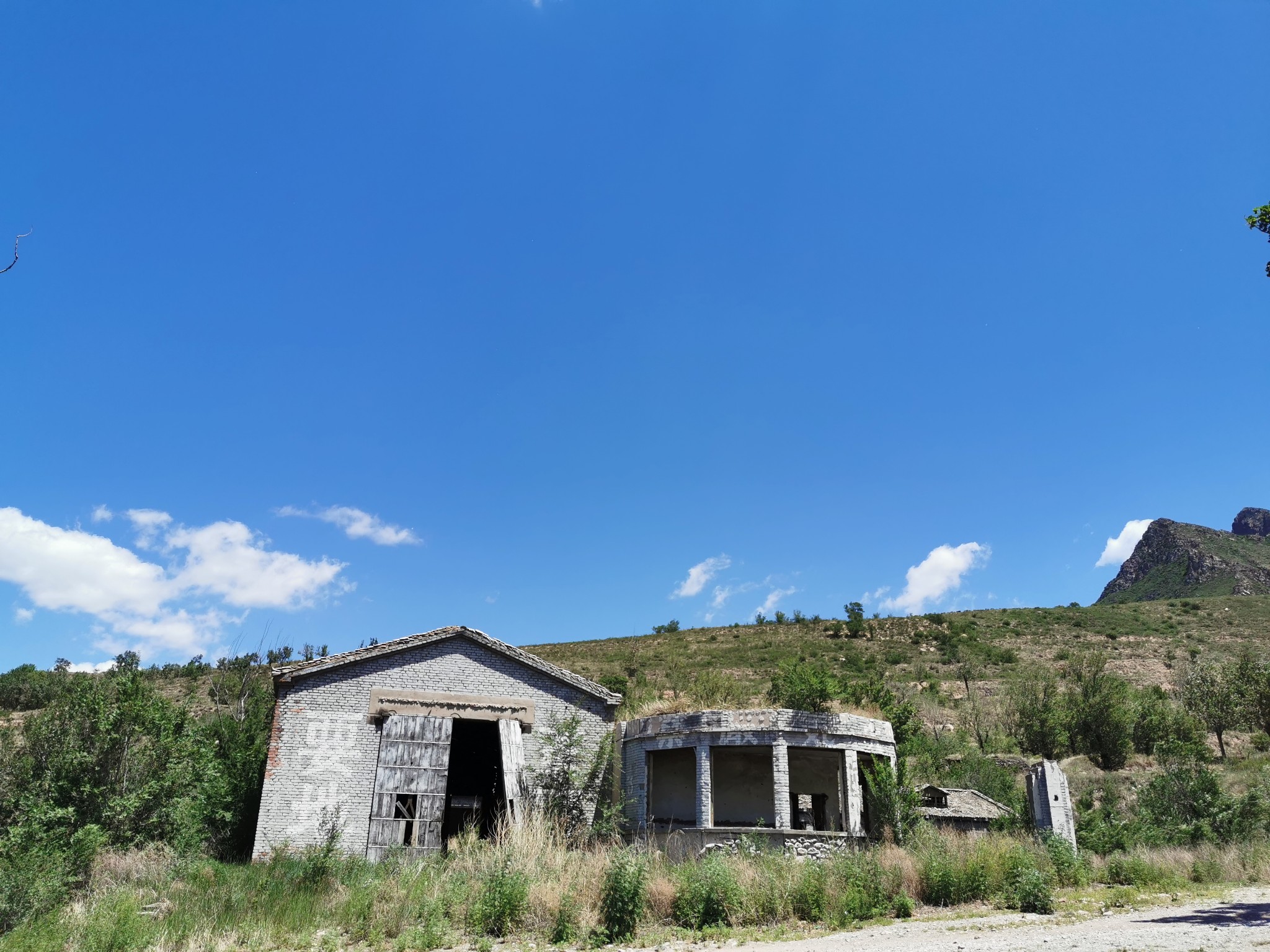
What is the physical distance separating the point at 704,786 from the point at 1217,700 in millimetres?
33771

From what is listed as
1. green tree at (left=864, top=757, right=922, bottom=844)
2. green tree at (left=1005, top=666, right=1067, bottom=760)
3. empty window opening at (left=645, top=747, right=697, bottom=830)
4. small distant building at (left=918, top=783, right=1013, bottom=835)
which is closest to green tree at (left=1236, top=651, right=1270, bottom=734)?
green tree at (left=1005, top=666, right=1067, bottom=760)

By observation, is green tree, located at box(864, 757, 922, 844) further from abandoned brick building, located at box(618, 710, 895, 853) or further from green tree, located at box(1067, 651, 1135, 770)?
green tree, located at box(1067, 651, 1135, 770)

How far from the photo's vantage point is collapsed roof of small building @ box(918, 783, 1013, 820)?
2264 cm

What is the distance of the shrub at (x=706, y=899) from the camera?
1318 cm

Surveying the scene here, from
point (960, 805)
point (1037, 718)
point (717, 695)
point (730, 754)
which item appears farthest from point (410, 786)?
point (1037, 718)

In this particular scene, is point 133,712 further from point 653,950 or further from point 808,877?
point 808,877

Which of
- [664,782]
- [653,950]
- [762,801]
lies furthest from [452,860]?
[762,801]

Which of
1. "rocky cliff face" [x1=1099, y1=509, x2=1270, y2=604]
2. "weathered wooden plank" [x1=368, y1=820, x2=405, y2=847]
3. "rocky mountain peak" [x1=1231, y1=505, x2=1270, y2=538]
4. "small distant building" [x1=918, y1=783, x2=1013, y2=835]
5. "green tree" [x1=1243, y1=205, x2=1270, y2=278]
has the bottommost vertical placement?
"weathered wooden plank" [x1=368, y1=820, x2=405, y2=847]

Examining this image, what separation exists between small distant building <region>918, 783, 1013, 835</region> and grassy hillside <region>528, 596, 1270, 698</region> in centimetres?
1996

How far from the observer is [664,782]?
23031mm

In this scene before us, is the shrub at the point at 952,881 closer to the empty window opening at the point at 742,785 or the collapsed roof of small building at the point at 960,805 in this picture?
the collapsed roof of small building at the point at 960,805

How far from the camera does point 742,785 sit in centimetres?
2389

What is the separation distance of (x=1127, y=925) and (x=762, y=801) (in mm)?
12402

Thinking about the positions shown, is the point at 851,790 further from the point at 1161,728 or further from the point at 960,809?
the point at 1161,728
